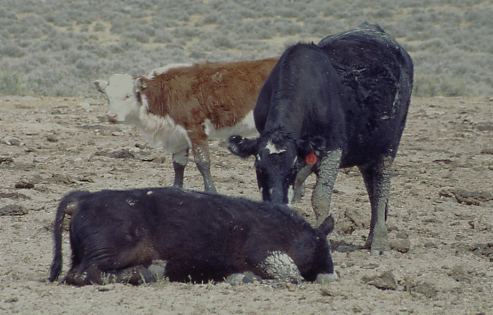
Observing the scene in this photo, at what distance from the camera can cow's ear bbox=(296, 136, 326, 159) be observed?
5305 millimetres

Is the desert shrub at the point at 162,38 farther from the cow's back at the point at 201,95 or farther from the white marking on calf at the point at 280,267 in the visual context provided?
the white marking on calf at the point at 280,267

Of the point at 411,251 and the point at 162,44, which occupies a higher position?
the point at 162,44

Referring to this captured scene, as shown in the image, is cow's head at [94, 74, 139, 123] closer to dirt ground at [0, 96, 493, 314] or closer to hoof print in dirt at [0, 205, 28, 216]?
dirt ground at [0, 96, 493, 314]

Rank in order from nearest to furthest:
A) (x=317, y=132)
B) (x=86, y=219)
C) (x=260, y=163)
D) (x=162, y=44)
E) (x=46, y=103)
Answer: (x=86, y=219) → (x=260, y=163) → (x=317, y=132) → (x=46, y=103) → (x=162, y=44)

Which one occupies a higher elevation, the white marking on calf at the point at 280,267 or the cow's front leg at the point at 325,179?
the cow's front leg at the point at 325,179

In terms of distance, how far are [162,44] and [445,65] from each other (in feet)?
51.1

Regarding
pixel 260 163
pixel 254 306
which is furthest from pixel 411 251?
pixel 254 306

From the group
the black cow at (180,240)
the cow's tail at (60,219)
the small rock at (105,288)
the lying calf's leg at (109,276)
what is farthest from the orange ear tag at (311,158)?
the small rock at (105,288)

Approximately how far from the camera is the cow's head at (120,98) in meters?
9.16

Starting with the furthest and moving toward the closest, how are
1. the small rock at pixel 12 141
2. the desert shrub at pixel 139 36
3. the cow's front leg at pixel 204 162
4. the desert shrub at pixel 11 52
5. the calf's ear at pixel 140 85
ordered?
the desert shrub at pixel 139 36
the desert shrub at pixel 11 52
the small rock at pixel 12 141
the calf's ear at pixel 140 85
the cow's front leg at pixel 204 162

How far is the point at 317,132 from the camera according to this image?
5809 mm

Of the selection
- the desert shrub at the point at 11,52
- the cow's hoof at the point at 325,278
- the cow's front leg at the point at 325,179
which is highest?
the desert shrub at the point at 11,52

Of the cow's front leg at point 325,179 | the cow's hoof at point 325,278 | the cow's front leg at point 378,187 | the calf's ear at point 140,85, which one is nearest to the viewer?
the cow's hoof at point 325,278

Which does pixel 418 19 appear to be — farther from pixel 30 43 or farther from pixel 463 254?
pixel 463 254
